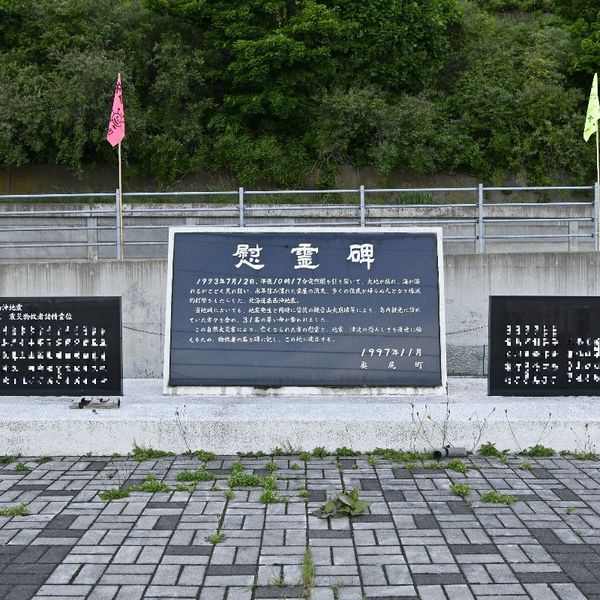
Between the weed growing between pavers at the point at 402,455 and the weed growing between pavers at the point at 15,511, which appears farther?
the weed growing between pavers at the point at 402,455

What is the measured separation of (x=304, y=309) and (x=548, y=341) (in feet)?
8.63

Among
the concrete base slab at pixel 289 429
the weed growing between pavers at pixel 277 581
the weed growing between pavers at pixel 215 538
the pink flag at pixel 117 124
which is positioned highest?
the pink flag at pixel 117 124

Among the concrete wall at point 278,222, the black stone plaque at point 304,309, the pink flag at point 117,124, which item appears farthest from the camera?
the concrete wall at point 278,222

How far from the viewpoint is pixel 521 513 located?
5.68 m

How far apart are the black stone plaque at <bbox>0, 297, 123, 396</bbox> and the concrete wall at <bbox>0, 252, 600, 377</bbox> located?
115 inches

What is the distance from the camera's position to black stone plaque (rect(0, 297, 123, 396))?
7.90 meters

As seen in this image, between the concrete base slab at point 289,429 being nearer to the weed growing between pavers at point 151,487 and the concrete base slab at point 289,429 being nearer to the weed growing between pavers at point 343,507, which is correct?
the weed growing between pavers at point 151,487

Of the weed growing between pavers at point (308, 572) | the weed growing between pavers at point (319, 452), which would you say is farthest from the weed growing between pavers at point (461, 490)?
the weed growing between pavers at point (308, 572)

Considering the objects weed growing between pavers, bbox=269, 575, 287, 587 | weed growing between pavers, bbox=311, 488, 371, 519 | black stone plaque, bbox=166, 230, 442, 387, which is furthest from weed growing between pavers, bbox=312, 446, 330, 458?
weed growing between pavers, bbox=269, 575, 287, 587

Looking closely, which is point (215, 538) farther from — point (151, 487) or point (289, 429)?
point (289, 429)

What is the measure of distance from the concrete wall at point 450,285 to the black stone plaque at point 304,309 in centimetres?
264

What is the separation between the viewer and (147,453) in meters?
7.35

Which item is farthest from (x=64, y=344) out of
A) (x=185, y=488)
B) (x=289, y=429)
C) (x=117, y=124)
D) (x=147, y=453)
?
(x=117, y=124)

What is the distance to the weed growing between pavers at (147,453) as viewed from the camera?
732 cm
